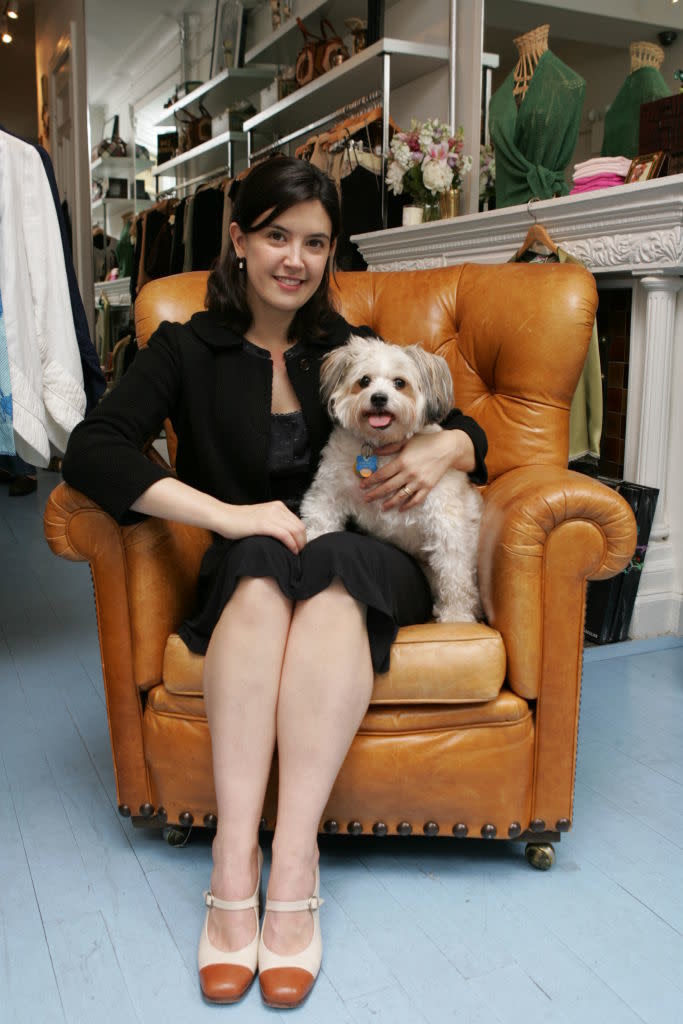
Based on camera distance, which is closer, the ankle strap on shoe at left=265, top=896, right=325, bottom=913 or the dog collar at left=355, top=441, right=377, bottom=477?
the ankle strap on shoe at left=265, top=896, right=325, bottom=913

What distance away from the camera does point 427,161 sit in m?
3.29

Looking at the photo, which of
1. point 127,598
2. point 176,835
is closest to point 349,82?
point 127,598

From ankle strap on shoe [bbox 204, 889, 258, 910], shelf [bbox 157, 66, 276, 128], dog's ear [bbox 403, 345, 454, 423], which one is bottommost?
ankle strap on shoe [bbox 204, 889, 258, 910]

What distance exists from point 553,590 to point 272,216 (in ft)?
2.68

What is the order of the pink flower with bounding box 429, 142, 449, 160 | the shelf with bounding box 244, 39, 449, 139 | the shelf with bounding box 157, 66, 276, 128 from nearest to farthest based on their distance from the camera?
the pink flower with bounding box 429, 142, 449, 160, the shelf with bounding box 244, 39, 449, 139, the shelf with bounding box 157, 66, 276, 128

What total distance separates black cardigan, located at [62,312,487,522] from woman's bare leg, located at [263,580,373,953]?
1.43 ft

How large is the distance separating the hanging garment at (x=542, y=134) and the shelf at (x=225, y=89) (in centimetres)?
268

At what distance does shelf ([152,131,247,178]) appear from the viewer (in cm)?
530

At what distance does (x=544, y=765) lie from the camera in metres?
1.52

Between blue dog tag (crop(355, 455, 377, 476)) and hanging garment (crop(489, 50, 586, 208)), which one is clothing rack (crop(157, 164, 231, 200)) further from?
blue dog tag (crop(355, 455, 377, 476))

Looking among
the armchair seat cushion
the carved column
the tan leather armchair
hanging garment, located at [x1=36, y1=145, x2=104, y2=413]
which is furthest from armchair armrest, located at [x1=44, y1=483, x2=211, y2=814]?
the carved column

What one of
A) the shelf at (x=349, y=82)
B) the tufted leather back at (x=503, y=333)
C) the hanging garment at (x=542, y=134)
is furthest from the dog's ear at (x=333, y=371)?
the shelf at (x=349, y=82)

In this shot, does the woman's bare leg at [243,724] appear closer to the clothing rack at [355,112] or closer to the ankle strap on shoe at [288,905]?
the ankle strap on shoe at [288,905]

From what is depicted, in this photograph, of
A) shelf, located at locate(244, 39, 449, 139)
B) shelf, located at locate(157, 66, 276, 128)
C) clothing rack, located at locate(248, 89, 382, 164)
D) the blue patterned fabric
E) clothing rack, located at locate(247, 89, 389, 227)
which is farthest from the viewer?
shelf, located at locate(157, 66, 276, 128)
